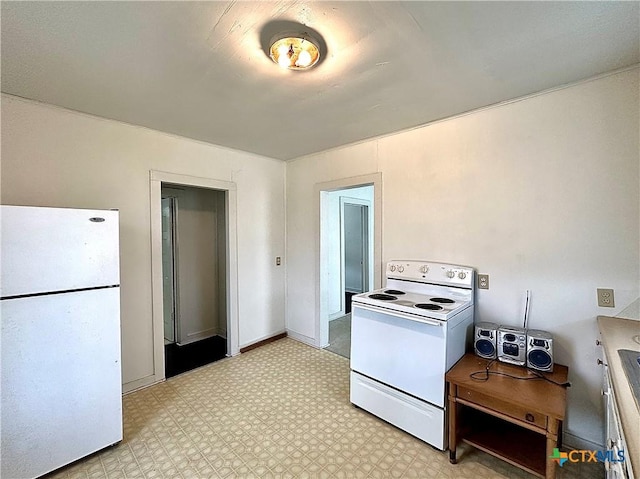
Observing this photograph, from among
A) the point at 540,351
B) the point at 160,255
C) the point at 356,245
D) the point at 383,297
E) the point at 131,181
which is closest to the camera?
the point at 540,351

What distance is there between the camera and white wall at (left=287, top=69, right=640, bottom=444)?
1.79 metres

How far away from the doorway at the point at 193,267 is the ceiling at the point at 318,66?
5.29 feet

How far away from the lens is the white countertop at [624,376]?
0.75 m

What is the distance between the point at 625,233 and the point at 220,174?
3553mm

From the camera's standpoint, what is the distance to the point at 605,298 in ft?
5.99

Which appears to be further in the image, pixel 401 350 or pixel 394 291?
pixel 394 291

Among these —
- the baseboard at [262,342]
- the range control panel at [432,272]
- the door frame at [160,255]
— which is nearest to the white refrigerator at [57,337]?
the door frame at [160,255]

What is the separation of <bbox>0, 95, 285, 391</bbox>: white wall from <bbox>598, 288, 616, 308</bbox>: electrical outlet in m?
3.25

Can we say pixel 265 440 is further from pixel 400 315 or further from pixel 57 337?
pixel 57 337

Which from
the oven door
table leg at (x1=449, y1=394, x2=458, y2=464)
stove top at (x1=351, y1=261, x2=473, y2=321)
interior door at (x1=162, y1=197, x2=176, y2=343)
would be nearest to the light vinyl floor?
table leg at (x1=449, y1=394, x2=458, y2=464)

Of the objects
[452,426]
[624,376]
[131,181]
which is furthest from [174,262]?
[624,376]

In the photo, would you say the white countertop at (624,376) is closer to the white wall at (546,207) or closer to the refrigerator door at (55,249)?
the white wall at (546,207)

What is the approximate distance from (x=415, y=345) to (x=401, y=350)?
0.42 feet

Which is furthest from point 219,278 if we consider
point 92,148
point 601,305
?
point 601,305
